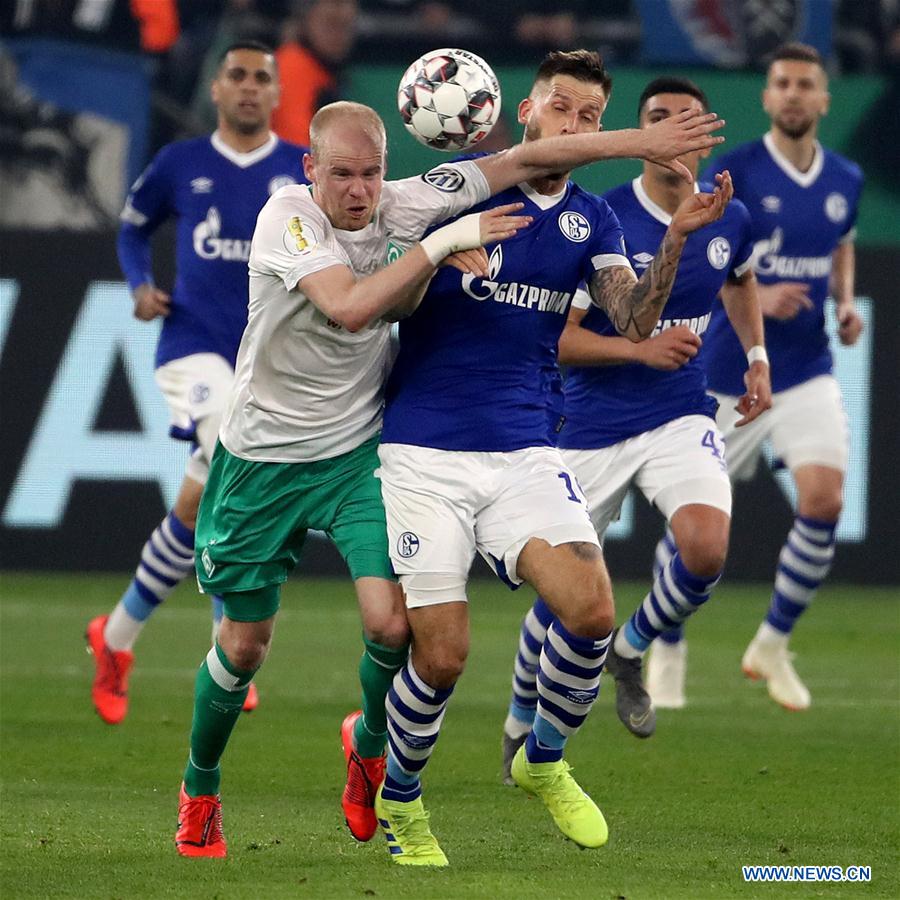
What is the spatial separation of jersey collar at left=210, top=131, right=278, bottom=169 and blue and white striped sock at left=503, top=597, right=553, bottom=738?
268 centimetres

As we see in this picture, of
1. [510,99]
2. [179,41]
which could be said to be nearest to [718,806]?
[510,99]

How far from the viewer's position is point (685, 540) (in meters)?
7.49

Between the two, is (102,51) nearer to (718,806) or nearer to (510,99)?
(510,99)

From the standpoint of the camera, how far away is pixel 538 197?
613 centimetres

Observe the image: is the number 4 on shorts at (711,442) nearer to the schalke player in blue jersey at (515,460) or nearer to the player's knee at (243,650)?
the schalke player in blue jersey at (515,460)

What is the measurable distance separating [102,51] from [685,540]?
29.2 feet

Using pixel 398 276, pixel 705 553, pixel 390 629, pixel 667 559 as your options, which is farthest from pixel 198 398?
pixel 398 276

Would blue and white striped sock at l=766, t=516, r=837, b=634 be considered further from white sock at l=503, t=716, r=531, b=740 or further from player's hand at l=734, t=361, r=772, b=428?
white sock at l=503, t=716, r=531, b=740

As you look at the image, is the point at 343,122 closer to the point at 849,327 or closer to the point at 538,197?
the point at 538,197

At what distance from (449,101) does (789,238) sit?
4.02 metres

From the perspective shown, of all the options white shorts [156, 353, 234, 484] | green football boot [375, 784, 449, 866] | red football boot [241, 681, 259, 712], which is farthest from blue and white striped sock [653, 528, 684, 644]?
green football boot [375, 784, 449, 866]

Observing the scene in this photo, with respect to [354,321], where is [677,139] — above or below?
above

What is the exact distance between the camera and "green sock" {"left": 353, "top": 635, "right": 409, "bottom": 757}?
5902mm

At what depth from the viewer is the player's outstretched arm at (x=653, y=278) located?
224 inches
